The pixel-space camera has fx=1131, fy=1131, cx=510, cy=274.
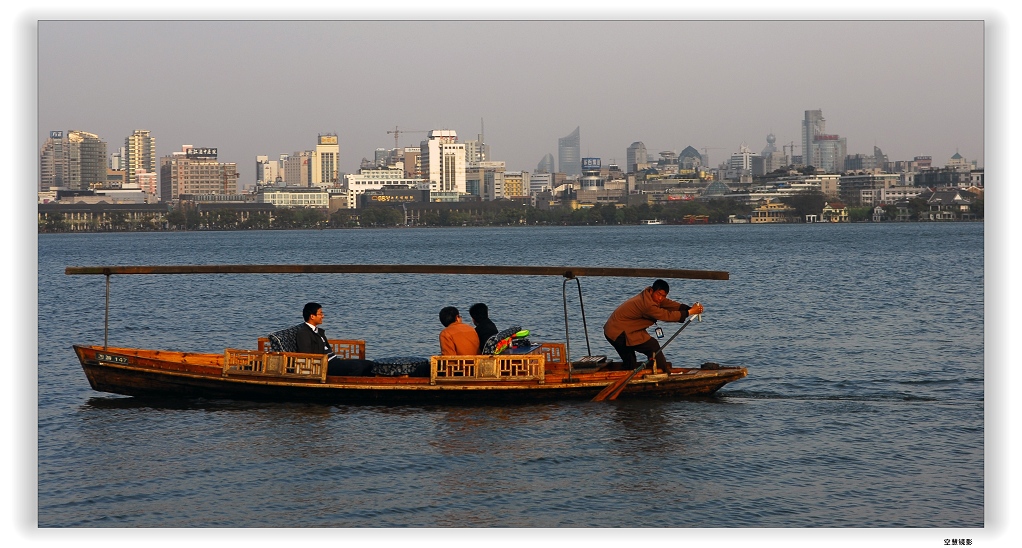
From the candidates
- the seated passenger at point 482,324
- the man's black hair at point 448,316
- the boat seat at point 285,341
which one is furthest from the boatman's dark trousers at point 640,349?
the boat seat at point 285,341

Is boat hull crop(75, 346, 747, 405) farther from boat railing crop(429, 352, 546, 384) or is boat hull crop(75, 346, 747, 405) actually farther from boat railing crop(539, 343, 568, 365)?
boat railing crop(539, 343, 568, 365)

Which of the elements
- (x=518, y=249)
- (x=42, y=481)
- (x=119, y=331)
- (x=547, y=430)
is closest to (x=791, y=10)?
(x=547, y=430)

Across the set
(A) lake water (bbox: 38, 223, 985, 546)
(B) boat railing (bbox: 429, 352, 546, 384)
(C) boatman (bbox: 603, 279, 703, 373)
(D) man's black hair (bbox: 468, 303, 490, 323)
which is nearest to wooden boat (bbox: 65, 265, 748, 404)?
(B) boat railing (bbox: 429, 352, 546, 384)

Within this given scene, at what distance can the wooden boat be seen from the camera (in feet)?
55.8

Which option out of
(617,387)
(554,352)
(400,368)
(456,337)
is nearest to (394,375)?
(400,368)

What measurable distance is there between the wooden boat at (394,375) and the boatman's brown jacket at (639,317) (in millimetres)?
543

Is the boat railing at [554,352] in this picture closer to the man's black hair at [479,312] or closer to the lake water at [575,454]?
the lake water at [575,454]

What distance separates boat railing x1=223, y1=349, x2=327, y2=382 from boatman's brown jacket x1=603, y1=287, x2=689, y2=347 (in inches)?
177

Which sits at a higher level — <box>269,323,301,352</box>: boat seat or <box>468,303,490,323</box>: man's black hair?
<box>468,303,490,323</box>: man's black hair

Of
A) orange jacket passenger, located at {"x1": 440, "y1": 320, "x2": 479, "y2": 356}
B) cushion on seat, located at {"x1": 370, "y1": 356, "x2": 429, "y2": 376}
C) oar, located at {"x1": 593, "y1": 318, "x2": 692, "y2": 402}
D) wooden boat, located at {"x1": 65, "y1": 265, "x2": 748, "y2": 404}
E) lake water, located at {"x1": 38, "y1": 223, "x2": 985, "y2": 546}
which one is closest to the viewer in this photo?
lake water, located at {"x1": 38, "y1": 223, "x2": 985, "y2": 546}

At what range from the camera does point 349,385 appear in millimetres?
17156

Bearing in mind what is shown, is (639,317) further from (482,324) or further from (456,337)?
(456,337)

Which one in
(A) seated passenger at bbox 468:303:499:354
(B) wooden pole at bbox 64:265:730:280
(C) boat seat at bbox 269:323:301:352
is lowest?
(C) boat seat at bbox 269:323:301:352

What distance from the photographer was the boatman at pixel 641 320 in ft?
56.4
